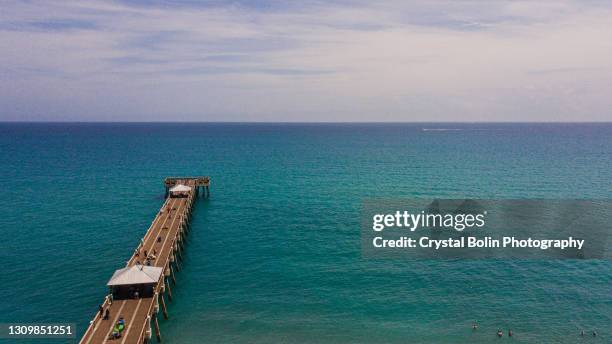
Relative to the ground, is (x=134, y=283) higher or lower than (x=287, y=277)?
higher

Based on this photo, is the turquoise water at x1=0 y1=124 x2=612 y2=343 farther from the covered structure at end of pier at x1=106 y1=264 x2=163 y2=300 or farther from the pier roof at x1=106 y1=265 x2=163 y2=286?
the pier roof at x1=106 y1=265 x2=163 y2=286

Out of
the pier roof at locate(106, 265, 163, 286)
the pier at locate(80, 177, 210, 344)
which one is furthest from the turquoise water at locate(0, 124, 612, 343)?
the pier roof at locate(106, 265, 163, 286)

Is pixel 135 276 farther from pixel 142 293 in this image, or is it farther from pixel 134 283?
pixel 142 293

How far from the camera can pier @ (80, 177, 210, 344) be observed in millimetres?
26203

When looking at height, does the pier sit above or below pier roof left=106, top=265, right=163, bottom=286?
below

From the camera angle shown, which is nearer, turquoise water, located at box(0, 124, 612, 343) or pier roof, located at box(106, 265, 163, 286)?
turquoise water, located at box(0, 124, 612, 343)

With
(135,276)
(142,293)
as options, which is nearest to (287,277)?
(142,293)

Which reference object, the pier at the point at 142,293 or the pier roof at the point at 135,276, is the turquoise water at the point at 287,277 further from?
the pier roof at the point at 135,276

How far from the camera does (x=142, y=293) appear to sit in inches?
1222

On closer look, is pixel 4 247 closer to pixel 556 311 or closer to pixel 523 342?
pixel 523 342

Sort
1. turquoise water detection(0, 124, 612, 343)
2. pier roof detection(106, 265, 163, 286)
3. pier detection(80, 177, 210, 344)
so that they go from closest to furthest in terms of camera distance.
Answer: pier detection(80, 177, 210, 344) < turquoise water detection(0, 124, 612, 343) < pier roof detection(106, 265, 163, 286)

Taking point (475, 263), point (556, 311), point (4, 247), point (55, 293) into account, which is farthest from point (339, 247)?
point (4, 247)

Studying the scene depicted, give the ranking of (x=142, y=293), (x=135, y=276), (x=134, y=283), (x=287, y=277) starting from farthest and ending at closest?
(x=287, y=277)
(x=142, y=293)
(x=135, y=276)
(x=134, y=283)

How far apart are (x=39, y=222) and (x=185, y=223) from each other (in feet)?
59.2
